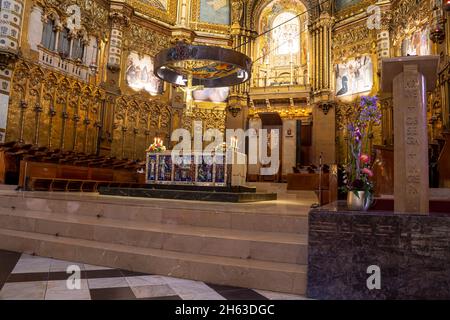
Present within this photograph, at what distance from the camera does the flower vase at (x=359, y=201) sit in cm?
338

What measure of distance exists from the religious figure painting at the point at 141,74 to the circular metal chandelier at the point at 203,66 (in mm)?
6208

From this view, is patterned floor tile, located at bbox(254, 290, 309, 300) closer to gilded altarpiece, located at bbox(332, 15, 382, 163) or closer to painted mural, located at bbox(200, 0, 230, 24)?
gilded altarpiece, located at bbox(332, 15, 382, 163)

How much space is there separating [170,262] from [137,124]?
13447 millimetres

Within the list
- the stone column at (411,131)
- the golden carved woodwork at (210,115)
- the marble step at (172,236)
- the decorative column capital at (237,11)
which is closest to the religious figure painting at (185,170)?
the marble step at (172,236)

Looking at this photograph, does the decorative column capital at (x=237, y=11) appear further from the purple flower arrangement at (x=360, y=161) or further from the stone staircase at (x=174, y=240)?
the purple flower arrangement at (x=360, y=161)

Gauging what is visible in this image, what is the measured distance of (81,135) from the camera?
1365cm

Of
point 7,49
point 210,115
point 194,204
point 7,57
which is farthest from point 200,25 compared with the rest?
point 194,204

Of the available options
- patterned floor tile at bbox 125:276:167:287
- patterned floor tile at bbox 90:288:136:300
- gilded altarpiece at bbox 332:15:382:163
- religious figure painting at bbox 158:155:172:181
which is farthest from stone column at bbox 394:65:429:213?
gilded altarpiece at bbox 332:15:382:163

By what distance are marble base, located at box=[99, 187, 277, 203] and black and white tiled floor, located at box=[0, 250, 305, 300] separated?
3.29m

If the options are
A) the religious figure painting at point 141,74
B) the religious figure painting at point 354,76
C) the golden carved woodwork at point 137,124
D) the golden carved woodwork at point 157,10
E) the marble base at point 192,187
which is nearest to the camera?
the marble base at point 192,187

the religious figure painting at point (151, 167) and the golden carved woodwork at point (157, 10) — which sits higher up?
the golden carved woodwork at point (157, 10)

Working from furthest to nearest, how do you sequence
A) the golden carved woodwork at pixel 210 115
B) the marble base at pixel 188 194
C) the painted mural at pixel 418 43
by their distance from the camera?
1. the golden carved woodwork at pixel 210 115
2. the painted mural at pixel 418 43
3. the marble base at pixel 188 194
